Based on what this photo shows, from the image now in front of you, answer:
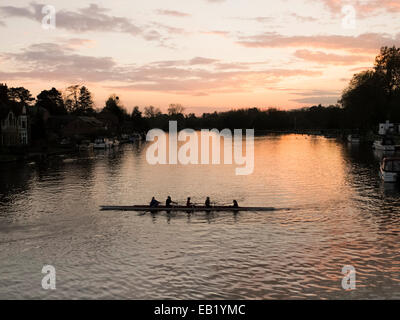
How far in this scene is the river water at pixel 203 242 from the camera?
25.1 metres

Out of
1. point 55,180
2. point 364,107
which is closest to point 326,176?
point 55,180

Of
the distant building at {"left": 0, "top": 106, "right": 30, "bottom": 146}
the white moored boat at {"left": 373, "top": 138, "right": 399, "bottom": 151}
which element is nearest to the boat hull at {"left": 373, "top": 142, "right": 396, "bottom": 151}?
the white moored boat at {"left": 373, "top": 138, "right": 399, "bottom": 151}

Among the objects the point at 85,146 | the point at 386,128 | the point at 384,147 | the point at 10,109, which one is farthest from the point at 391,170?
the point at 85,146

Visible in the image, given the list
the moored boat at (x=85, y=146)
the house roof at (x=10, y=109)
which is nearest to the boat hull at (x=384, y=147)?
the moored boat at (x=85, y=146)

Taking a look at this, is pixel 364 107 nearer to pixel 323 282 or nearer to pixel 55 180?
pixel 55 180

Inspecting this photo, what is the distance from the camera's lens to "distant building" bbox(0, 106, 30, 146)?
373ft

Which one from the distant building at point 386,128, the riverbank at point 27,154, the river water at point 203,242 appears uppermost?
the distant building at point 386,128

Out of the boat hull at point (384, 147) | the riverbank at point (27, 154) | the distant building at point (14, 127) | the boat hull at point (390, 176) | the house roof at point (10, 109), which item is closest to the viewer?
the boat hull at point (390, 176)

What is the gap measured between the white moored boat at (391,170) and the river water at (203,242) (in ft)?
4.69

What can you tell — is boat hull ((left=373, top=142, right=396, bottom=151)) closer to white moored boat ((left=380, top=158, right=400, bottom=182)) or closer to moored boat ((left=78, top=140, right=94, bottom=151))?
white moored boat ((left=380, top=158, right=400, bottom=182))

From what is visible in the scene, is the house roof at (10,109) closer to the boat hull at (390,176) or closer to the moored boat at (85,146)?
the moored boat at (85,146)

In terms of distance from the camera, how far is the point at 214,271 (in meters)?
27.5

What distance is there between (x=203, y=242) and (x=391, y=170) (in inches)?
1654

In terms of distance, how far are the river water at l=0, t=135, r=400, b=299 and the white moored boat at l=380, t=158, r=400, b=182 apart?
1430 millimetres
